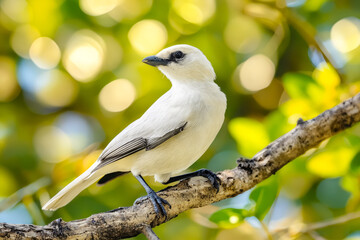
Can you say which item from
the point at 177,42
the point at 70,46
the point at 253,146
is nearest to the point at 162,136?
the point at 253,146

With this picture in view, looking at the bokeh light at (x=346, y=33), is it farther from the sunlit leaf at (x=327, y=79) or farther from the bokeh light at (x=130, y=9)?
the bokeh light at (x=130, y=9)

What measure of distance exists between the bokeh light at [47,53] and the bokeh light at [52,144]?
2.13 ft

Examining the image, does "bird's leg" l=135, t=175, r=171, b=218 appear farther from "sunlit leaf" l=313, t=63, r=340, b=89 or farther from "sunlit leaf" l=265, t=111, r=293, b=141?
"sunlit leaf" l=313, t=63, r=340, b=89

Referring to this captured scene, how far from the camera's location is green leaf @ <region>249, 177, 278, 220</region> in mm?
2621

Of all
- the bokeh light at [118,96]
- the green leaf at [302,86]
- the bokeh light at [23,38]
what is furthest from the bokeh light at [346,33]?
the bokeh light at [23,38]

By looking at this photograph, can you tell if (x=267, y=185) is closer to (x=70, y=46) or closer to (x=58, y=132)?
(x=58, y=132)

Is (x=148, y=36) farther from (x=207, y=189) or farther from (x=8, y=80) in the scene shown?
(x=207, y=189)

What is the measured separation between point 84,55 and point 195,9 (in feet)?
3.67

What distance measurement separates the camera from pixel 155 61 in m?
3.35

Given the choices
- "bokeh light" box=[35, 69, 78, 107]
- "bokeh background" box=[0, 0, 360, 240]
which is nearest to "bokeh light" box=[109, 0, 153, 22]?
"bokeh background" box=[0, 0, 360, 240]

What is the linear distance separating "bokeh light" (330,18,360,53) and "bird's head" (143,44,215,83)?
1.23 meters

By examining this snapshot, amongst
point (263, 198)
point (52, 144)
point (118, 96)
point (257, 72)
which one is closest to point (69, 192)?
point (52, 144)

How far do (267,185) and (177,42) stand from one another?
200cm

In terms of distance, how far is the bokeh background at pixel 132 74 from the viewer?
3.82m
